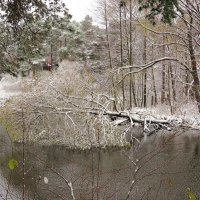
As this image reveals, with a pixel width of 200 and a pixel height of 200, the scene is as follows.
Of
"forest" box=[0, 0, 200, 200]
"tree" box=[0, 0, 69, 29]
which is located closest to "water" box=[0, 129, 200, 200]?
"forest" box=[0, 0, 200, 200]

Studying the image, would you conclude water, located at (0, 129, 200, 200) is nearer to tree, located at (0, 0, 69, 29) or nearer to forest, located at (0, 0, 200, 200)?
forest, located at (0, 0, 200, 200)

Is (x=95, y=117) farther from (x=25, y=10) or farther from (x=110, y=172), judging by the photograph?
(x=25, y=10)

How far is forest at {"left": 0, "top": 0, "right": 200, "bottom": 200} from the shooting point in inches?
265

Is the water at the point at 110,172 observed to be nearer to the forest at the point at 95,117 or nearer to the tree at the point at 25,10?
the forest at the point at 95,117

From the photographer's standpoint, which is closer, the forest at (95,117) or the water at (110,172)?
the forest at (95,117)

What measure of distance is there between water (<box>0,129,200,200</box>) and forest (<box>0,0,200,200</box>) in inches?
1.3

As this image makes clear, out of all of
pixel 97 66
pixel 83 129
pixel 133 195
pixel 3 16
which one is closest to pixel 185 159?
pixel 133 195

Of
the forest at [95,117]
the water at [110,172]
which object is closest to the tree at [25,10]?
the forest at [95,117]

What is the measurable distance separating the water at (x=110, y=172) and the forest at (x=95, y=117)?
0.11 feet

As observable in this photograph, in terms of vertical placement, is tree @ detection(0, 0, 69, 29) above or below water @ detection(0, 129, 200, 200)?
above

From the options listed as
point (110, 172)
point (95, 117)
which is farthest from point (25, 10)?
point (95, 117)

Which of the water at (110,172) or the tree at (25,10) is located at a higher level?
the tree at (25,10)

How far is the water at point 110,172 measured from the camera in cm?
1027

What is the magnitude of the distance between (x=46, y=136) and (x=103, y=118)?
2767 millimetres
